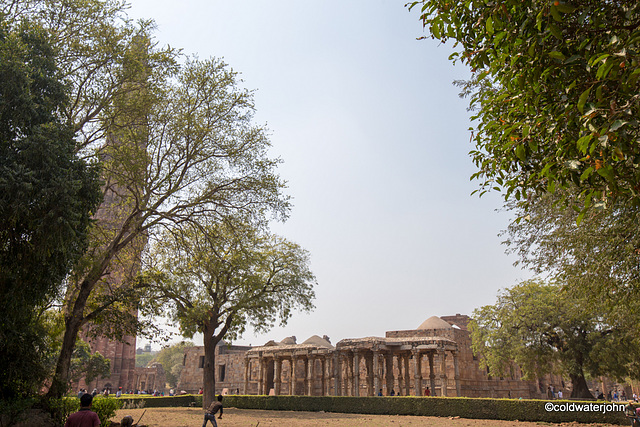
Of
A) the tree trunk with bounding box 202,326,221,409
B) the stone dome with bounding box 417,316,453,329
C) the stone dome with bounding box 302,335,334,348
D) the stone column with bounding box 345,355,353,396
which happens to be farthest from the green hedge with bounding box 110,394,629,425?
the stone dome with bounding box 417,316,453,329

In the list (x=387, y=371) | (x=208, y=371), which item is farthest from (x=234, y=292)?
(x=387, y=371)

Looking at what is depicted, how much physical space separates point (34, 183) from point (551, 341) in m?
28.1

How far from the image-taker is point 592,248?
11.6 m

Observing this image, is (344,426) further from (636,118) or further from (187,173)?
(636,118)

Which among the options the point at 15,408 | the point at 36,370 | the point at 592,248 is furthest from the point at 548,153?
the point at 36,370

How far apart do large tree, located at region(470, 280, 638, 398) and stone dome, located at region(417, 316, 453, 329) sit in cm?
1045

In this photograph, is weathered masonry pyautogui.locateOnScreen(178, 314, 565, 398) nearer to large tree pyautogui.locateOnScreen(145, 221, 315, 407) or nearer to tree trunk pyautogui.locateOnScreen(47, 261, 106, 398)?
large tree pyautogui.locateOnScreen(145, 221, 315, 407)

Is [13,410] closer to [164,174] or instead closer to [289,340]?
[164,174]

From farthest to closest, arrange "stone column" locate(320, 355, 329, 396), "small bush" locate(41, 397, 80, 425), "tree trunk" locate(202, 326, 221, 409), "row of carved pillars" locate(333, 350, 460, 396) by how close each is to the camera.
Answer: "stone column" locate(320, 355, 329, 396)
"row of carved pillars" locate(333, 350, 460, 396)
"tree trunk" locate(202, 326, 221, 409)
"small bush" locate(41, 397, 80, 425)

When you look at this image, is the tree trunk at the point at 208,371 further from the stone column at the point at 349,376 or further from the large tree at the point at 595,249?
the large tree at the point at 595,249

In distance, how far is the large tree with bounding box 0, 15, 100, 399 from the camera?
32.4 feet

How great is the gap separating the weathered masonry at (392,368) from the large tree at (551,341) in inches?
121

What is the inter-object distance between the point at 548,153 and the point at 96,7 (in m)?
14.7

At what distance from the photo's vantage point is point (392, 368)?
109 ft
